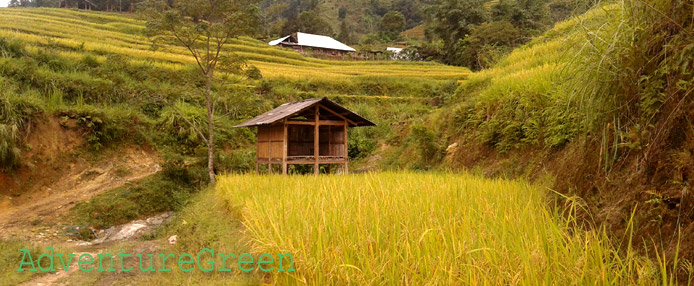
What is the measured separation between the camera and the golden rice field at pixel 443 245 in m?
2.04

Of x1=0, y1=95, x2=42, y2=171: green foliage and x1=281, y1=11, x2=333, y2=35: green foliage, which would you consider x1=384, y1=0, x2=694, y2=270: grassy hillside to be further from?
x1=281, y1=11, x2=333, y2=35: green foliage

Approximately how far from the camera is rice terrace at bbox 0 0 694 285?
2.46 meters

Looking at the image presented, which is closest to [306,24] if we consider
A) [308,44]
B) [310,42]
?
[310,42]

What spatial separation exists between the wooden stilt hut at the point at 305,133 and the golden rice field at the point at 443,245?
20.2ft

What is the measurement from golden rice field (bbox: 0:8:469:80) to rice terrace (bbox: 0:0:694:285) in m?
0.39

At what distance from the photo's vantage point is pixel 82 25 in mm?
30438

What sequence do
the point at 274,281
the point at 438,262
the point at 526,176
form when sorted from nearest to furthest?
the point at 438,262 < the point at 274,281 < the point at 526,176

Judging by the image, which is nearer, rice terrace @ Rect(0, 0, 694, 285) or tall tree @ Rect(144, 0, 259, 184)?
rice terrace @ Rect(0, 0, 694, 285)

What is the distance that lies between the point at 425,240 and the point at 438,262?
0.26 meters

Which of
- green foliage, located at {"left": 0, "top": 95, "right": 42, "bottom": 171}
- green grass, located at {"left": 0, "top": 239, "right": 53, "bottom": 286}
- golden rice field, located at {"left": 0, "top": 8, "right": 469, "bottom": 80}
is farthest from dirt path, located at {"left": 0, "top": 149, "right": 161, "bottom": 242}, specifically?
golden rice field, located at {"left": 0, "top": 8, "right": 469, "bottom": 80}

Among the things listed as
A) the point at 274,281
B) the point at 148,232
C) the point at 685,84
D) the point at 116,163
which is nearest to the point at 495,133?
the point at 685,84

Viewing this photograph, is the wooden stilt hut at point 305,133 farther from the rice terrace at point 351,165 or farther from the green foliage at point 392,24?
the green foliage at point 392,24

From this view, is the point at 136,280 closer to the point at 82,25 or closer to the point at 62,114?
the point at 62,114

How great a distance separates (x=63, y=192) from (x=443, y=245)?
438 inches
